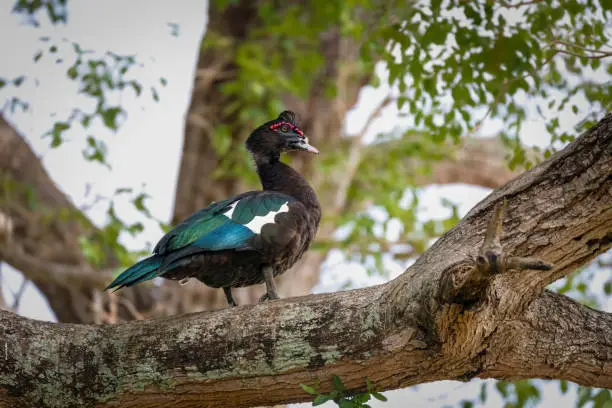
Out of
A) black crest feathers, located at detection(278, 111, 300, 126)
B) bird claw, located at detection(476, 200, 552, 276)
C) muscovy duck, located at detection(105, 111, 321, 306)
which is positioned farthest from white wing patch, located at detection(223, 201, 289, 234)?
bird claw, located at detection(476, 200, 552, 276)

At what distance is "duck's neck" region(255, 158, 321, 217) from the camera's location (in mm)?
4867

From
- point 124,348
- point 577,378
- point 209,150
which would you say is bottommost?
point 577,378

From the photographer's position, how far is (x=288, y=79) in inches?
348

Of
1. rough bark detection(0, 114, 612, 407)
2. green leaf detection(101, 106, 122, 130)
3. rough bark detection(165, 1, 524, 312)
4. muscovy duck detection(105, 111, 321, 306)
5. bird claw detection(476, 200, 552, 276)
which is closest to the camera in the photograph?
bird claw detection(476, 200, 552, 276)

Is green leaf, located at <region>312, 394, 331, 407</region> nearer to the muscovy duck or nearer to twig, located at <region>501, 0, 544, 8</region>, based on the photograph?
the muscovy duck

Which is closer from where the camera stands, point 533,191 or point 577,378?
point 533,191

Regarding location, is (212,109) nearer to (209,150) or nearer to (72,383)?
(209,150)

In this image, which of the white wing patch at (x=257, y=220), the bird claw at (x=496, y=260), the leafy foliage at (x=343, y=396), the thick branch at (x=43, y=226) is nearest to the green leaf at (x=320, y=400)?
the leafy foliage at (x=343, y=396)

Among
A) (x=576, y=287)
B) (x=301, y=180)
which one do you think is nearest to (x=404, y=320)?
(x=301, y=180)

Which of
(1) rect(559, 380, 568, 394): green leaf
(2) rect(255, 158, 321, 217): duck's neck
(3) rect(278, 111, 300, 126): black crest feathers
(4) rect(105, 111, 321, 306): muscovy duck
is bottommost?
(1) rect(559, 380, 568, 394): green leaf

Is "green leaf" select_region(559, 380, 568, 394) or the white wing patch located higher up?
the white wing patch

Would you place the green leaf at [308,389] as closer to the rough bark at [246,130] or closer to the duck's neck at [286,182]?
the duck's neck at [286,182]

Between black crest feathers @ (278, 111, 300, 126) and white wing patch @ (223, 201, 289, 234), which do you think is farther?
black crest feathers @ (278, 111, 300, 126)

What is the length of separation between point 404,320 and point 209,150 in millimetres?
5938
